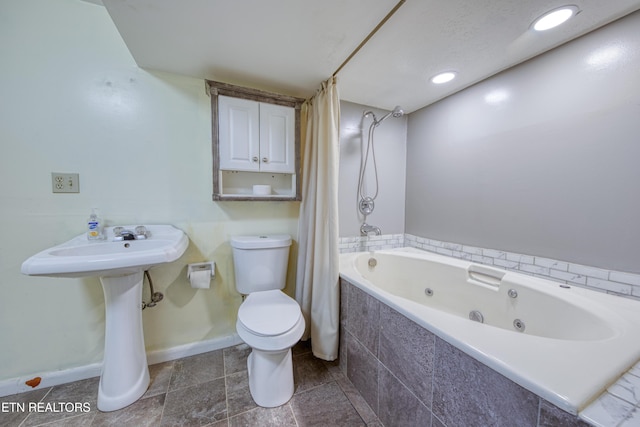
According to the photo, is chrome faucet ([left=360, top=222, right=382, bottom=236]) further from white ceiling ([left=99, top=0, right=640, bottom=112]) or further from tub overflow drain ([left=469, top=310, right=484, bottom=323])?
white ceiling ([left=99, top=0, right=640, bottom=112])

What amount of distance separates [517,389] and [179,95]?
2142mm

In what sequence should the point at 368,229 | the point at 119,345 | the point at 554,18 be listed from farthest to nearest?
the point at 368,229
the point at 119,345
the point at 554,18

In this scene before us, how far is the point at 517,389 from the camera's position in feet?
2.04

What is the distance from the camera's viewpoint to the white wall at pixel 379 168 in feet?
6.57

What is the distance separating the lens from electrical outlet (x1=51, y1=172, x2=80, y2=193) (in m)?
1.27

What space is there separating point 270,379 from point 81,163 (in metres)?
1.64

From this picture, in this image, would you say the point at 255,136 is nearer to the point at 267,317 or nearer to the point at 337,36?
the point at 337,36

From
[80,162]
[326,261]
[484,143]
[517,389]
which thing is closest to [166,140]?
[80,162]

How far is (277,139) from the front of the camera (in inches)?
64.6

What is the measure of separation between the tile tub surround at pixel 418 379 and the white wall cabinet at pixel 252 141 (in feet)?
3.08

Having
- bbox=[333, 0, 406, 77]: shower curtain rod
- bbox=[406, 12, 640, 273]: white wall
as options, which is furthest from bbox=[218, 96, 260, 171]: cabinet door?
bbox=[406, 12, 640, 273]: white wall

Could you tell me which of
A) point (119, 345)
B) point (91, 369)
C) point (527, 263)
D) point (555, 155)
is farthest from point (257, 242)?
point (555, 155)

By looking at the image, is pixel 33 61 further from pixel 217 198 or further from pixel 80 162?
pixel 217 198

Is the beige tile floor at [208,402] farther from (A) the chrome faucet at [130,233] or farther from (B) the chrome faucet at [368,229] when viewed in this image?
(B) the chrome faucet at [368,229]
